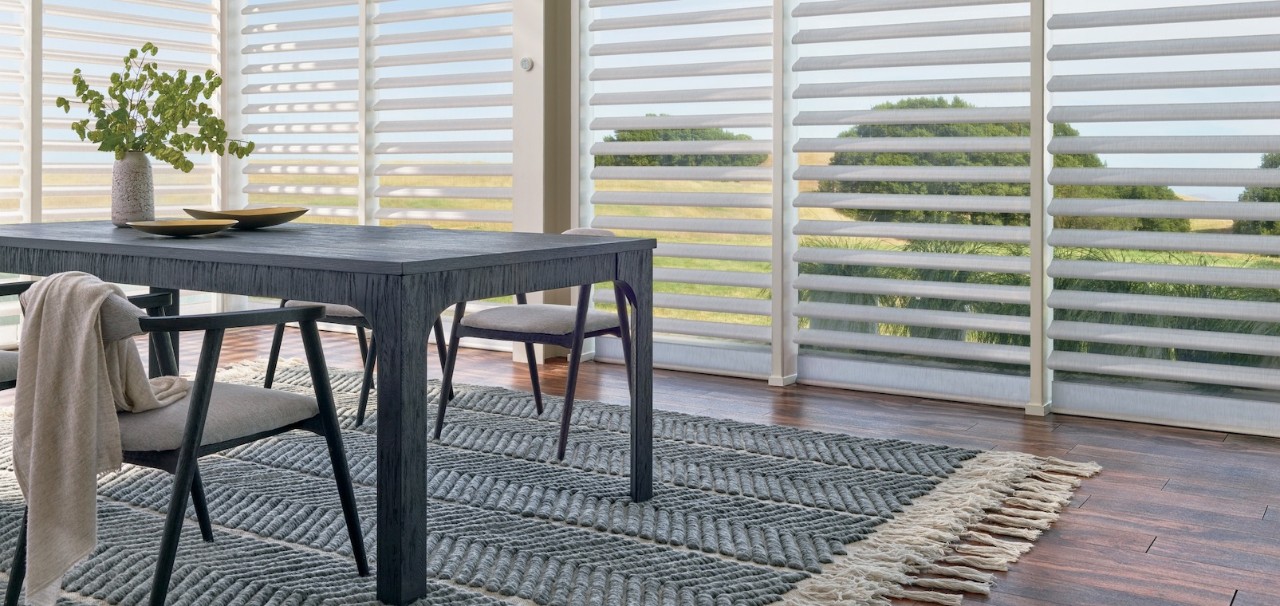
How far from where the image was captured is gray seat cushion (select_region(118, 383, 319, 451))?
7.32ft

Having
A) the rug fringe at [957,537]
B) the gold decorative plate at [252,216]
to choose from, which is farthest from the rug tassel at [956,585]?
the gold decorative plate at [252,216]

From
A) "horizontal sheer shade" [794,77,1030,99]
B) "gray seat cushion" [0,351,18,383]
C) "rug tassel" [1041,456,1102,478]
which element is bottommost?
"rug tassel" [1041,456,1102,478]

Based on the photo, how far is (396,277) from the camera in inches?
91.0

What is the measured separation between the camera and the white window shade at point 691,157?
5.06 m

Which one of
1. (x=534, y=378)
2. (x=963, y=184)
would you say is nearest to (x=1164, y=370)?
(x=963, y=184)

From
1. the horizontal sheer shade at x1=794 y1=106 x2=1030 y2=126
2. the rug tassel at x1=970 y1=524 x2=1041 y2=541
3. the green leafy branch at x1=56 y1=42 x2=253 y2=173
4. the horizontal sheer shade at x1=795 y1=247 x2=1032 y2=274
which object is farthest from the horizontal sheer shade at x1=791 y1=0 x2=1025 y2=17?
the green leafy branch at x1=56 y1=42 x2=253 y2=173

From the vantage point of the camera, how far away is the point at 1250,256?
159 inches

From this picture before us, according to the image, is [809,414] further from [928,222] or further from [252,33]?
[252,33]

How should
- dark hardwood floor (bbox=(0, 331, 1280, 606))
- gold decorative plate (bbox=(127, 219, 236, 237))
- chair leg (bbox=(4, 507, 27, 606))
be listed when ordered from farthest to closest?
gold decorative plate (bbox=(127, 219, 236, 237))
dark hardwood floor (bbox=(0, 331, 1280, 606))
chair leg (bbox=(4, 507, 27, 606))

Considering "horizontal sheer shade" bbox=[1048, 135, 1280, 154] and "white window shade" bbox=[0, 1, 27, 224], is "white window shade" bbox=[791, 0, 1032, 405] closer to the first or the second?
"horizontal sheer shade" bbox=[1048, 135, 1280, 154]

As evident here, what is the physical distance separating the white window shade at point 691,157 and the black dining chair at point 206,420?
2.88 meters

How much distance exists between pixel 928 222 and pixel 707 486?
1893 millimetres

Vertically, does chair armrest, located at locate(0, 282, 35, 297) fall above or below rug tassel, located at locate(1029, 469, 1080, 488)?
above

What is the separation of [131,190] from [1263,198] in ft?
12.0
